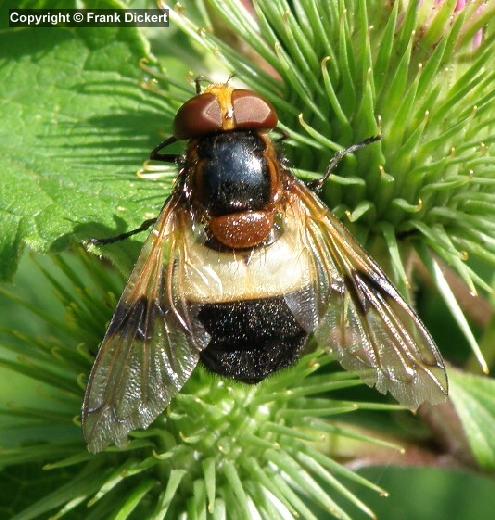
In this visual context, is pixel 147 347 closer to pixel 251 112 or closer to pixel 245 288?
pixel 245 288

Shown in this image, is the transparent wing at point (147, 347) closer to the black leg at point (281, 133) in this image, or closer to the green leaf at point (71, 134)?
the green leaf at point (71, 134)

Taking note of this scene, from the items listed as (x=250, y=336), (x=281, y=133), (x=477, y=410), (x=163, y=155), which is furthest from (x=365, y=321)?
(x=477, y=410)

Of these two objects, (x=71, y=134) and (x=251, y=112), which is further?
(x=71, y=134)

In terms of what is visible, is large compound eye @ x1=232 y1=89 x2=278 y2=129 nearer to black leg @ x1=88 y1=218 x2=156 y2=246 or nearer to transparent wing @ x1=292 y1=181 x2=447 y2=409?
transparent wing @ x1=292 y1=181 x2=447 y2=409

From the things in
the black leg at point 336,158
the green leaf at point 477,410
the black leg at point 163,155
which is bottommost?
the green leaf at point 477,410

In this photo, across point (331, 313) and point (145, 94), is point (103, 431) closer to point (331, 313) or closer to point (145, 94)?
point (331, 313)

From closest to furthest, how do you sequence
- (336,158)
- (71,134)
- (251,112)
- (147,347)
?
(147,347) → (251,112) → (336,158) → (71,134)

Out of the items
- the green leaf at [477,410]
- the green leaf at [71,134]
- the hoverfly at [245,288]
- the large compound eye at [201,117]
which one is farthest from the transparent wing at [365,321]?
the green leaf at [477,410]
